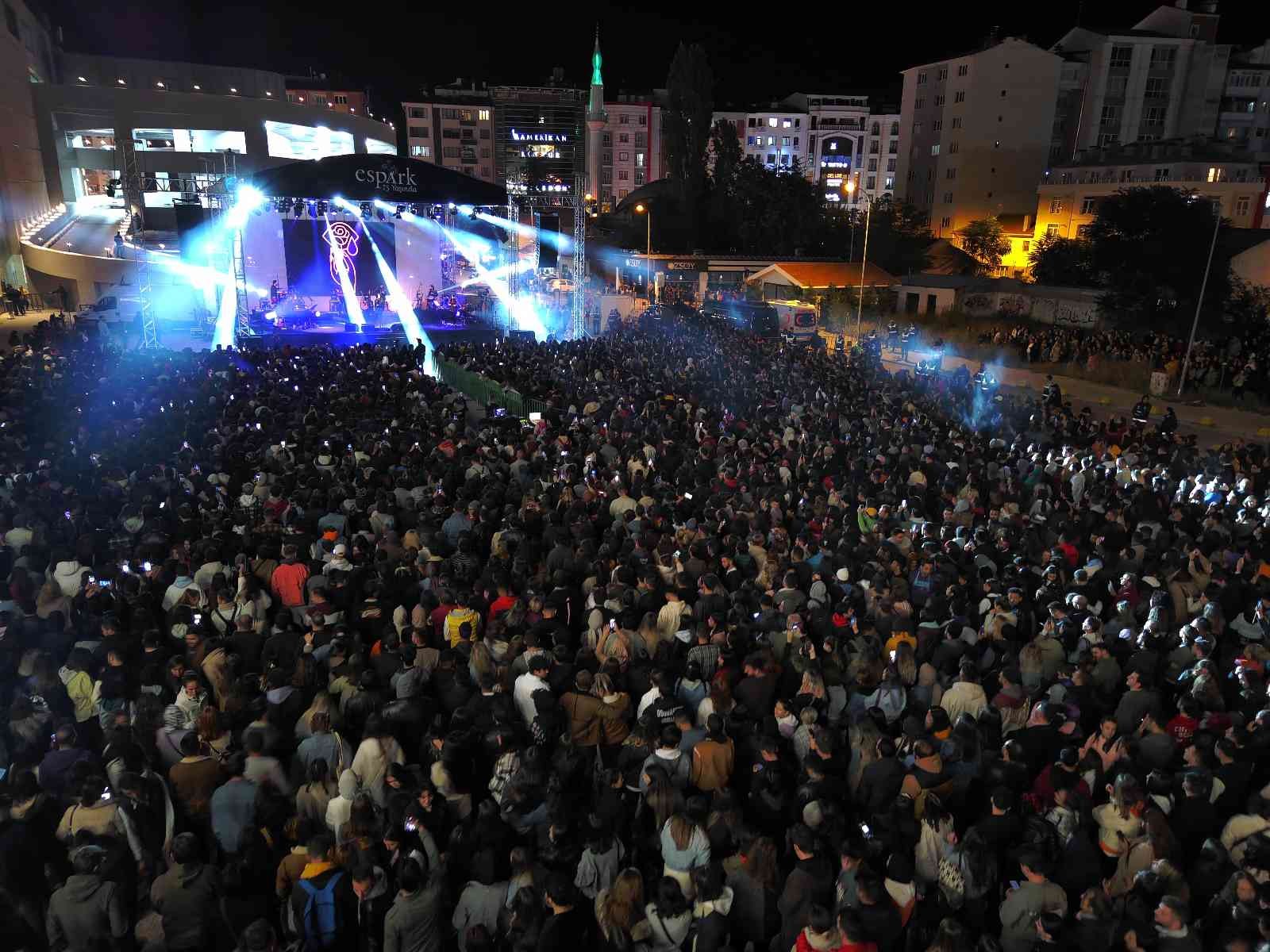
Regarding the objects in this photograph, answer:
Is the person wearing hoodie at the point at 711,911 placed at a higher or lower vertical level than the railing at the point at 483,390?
higher

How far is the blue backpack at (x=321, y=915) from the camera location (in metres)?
3.43

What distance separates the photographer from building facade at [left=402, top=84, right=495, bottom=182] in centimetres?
7275

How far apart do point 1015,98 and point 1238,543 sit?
46705 millimetres

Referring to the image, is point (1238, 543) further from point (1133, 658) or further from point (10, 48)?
point (10, 48)

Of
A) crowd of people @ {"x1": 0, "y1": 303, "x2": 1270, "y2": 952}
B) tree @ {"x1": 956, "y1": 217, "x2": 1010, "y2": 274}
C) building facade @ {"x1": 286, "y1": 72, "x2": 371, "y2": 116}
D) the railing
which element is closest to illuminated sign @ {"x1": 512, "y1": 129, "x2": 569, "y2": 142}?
building facade @ {"x1": 286, "y1": 72, "x2": 371, "y2": 116}

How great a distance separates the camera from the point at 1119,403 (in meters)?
18.1

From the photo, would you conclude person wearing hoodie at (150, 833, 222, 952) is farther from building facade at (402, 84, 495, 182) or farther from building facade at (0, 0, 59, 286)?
building facade at (402, 84, 495, 182)

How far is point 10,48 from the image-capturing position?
108 feet

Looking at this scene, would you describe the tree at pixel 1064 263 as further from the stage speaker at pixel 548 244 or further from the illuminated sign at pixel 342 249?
the illuminated sign at pixel 342 249

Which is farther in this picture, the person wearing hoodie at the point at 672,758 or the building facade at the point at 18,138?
the building facade at the point at 18,138

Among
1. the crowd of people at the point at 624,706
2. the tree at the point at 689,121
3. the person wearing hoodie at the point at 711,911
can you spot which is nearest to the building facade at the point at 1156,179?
the tree at the point at 689,121

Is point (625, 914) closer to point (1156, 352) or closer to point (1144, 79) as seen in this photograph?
point (1156, 352)

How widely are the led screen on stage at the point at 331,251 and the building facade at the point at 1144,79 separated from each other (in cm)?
4034

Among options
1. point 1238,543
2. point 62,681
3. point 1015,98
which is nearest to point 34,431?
point 62,681
